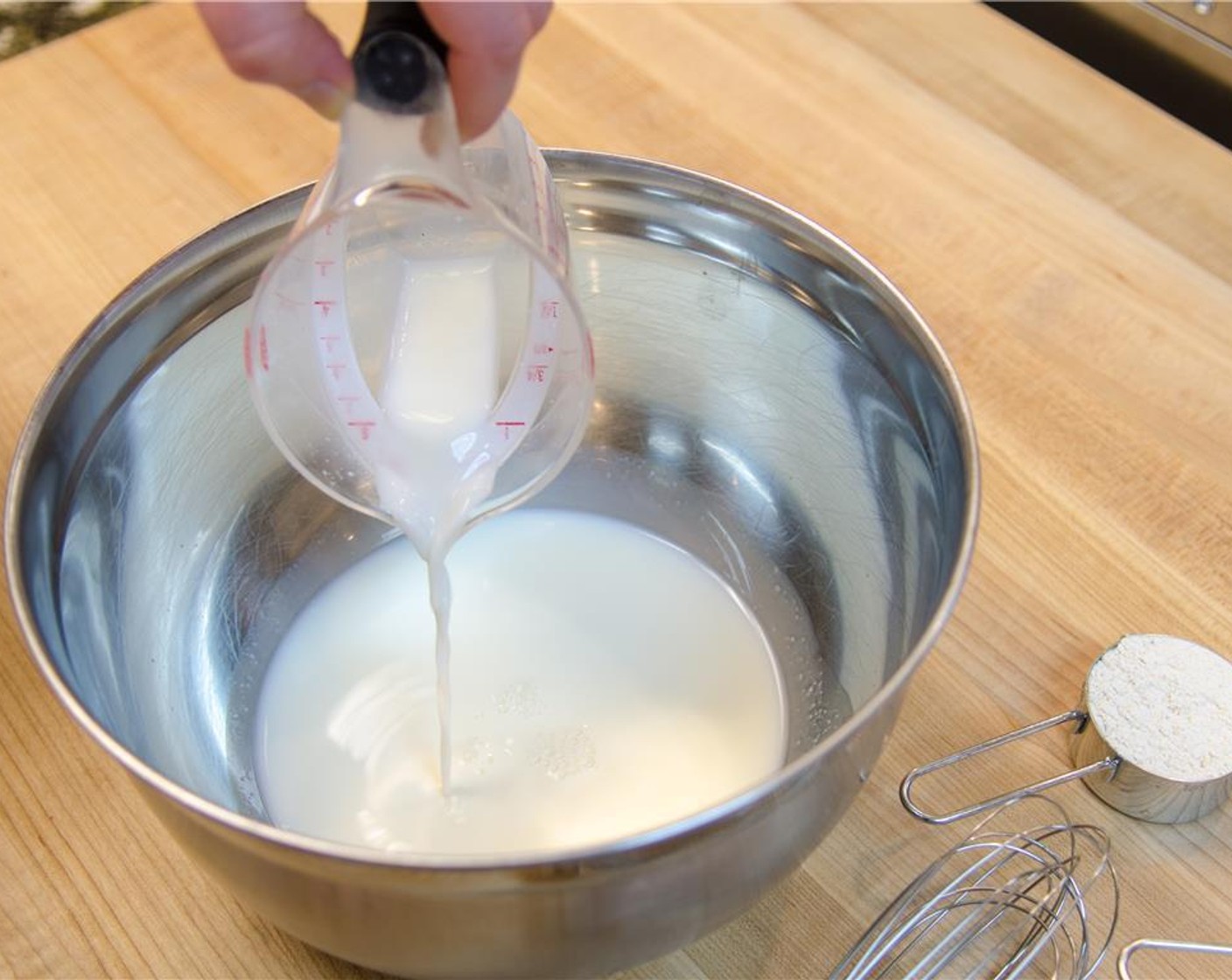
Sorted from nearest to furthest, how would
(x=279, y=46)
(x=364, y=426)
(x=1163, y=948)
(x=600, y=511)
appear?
(x=279, y=46), (x=1163, y=948), (x=364, y=426), (x=600, y=511)

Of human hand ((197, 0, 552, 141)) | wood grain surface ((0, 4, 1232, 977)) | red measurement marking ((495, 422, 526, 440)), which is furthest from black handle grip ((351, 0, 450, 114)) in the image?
wood grain surface ((0, 4, 1232, 977))

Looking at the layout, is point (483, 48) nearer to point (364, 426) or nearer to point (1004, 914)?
point (364, 426)

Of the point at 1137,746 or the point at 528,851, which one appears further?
the point at 1137,746

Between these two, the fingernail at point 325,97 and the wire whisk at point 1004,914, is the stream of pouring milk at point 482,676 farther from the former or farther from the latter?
the fingernail at point 325,97

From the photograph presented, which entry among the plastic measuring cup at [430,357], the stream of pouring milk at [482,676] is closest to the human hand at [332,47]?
the plastic measuring cup at [430,357]

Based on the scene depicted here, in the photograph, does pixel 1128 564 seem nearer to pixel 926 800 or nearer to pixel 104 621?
pixel 926 800

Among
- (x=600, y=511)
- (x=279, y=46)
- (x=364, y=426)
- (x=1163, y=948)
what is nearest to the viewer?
(x=279, y=46)

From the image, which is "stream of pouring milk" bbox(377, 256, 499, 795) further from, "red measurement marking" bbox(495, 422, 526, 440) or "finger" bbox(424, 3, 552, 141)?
"finger" bbox(424, 3, 552, 141)

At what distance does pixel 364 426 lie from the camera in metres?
0.69

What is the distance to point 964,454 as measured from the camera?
546 millimetres

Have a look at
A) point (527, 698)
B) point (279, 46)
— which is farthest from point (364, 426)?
point (279, 46)

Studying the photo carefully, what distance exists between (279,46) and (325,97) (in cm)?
3

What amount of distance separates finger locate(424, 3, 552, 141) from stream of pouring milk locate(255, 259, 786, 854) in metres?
0.20

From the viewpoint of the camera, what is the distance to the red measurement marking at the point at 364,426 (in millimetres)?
686
